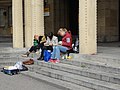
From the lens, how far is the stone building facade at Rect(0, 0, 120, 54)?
39.6 feet

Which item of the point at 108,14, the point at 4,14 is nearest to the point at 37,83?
the point at 108,14

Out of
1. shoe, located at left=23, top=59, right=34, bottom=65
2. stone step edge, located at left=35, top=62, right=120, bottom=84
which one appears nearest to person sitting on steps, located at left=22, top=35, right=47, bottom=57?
shoe, located at left=23, top=59, right=34, bottom=65

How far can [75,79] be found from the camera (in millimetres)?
9273

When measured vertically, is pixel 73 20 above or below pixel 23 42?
above

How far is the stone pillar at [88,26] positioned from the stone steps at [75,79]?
73.9 inches

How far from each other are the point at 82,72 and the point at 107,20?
10.6 metres

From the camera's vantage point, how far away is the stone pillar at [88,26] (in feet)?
39.2

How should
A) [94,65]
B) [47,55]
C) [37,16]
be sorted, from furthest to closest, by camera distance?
1. [37,16]
2. [47,55]
3. [94,65]

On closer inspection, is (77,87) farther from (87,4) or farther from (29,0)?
(29,0)

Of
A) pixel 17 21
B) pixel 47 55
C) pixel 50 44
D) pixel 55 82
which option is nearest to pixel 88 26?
pixel 50 44

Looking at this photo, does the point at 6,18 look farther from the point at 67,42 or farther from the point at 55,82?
the point at 55,82

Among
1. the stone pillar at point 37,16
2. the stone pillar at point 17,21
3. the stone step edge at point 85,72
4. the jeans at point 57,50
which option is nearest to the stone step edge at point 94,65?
the stone step edge at point 85,72

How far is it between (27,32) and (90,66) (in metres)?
7.12

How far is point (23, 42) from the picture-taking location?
17375 mm
